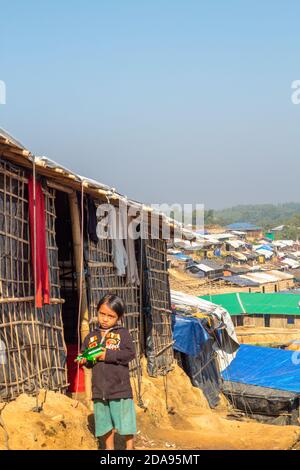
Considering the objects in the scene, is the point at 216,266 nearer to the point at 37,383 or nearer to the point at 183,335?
the point at 183,335

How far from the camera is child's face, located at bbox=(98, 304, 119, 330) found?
14.4 ft

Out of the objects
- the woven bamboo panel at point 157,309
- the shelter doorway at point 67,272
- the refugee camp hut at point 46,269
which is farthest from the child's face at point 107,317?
the woven bamboo panel at point 157,309

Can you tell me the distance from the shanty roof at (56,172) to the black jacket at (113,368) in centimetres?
221

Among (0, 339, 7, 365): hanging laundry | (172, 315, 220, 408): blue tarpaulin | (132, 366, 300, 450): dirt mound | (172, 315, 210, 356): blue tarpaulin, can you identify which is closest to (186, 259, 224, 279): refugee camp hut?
(172, 315, 220, 408): blue tarpaulin

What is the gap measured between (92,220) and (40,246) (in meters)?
1.63

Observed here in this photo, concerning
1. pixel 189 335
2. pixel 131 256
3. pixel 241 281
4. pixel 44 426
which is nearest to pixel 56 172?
pixel 44 426

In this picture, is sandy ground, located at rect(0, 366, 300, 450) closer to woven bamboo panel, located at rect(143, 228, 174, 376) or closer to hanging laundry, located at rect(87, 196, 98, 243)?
woven bamboo panel, located at rect(143, 228, 174, 376)

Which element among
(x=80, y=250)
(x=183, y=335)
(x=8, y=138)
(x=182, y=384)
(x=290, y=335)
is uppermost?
(x=8, y=138)

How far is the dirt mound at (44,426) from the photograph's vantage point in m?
4.81

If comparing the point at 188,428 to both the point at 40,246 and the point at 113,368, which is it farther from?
the point at 113,368

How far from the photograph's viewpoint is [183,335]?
38.1 ft

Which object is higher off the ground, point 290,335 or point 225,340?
point 225,340
